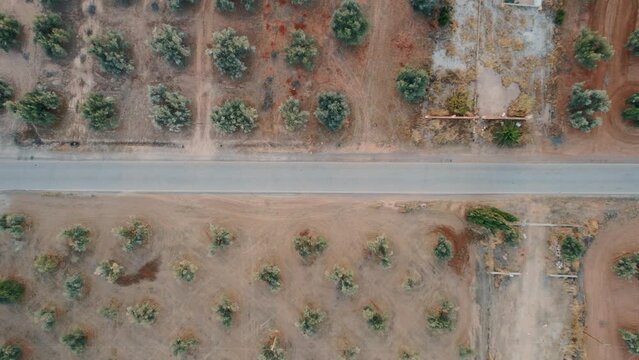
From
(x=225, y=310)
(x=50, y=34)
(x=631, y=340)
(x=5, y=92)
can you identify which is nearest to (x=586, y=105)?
(x=631, y=340)

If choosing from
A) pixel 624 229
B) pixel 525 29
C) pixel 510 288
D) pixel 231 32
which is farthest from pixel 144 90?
pixel 624 229

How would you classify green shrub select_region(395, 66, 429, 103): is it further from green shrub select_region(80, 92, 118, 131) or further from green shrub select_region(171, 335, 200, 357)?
green shrub select_region(171, 335, 200, 357)

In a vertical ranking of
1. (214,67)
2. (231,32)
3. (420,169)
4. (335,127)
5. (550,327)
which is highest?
(231,32)

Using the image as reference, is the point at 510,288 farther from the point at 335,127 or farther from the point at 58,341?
the point at 58,341

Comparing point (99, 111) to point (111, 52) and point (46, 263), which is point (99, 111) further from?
point (46, 263)

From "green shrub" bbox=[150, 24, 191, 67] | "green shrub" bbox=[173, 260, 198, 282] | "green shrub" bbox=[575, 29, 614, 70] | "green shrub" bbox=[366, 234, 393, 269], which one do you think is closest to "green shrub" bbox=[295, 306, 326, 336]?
"green shrub" bbox=[366, 234, 393, 269]

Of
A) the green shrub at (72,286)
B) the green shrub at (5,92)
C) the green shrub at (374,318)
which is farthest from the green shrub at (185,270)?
the green shrub at (5,92)
